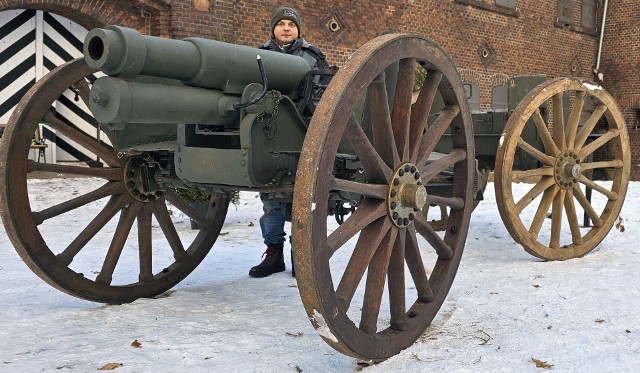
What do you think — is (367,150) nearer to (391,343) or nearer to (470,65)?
(391,343)

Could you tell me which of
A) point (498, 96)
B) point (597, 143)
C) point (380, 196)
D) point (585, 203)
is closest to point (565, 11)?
point (498, 96)

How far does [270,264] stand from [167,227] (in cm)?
88

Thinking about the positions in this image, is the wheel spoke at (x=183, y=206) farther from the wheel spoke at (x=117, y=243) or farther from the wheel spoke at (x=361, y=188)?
the wheel spoke at (x=361, y=188)

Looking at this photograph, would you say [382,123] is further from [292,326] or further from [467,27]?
[467,27]

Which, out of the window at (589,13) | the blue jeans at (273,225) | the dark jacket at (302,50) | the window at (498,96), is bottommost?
the blue jeans at (273,225)

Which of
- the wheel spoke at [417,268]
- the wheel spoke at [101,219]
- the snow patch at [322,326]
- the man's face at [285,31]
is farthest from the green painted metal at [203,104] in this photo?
the man's face at [285,31]

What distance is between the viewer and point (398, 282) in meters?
2.79

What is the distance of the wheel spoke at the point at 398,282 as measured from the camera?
274cm

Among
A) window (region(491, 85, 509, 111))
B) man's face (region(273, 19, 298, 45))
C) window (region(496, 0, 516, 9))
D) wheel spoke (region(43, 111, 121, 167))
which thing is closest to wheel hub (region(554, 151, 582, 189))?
man's face (region(273, 19, 298, 45))

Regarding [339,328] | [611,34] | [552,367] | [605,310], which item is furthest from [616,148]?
[611,34]

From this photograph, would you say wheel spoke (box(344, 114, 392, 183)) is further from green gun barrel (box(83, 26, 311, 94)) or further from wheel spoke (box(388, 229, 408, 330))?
green gun barrel (box(83, 26, 311, 94))

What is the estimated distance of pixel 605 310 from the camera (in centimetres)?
351

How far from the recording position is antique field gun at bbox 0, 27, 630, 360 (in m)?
2.36

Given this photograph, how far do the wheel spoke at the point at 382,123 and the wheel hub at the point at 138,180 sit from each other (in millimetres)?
1560
